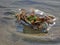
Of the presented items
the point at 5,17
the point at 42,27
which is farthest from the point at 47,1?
the point at 42,27

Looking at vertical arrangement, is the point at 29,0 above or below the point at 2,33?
above

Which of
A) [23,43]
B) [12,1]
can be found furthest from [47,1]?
[23,43]

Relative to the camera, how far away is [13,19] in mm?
2256

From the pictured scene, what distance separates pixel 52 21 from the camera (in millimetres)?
2104

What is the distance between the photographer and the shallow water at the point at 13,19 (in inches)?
71.6

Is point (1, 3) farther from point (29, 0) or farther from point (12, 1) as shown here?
point (29, 0)

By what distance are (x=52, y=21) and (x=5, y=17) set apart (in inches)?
24.0

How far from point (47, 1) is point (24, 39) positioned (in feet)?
3.97

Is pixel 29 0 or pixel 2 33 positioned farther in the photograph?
pixel 29 0

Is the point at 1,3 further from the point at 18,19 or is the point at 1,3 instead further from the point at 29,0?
the point at 18,19

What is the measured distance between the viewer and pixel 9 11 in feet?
8.20

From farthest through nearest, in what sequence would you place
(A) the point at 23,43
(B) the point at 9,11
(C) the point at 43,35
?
(B) the point at 9,11 → (C) the point at 43,35 → (A) the point at 23,43

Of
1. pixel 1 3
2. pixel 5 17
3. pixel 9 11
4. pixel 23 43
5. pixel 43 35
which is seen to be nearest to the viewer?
pixel 23 43

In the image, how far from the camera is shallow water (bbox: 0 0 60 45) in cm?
182
